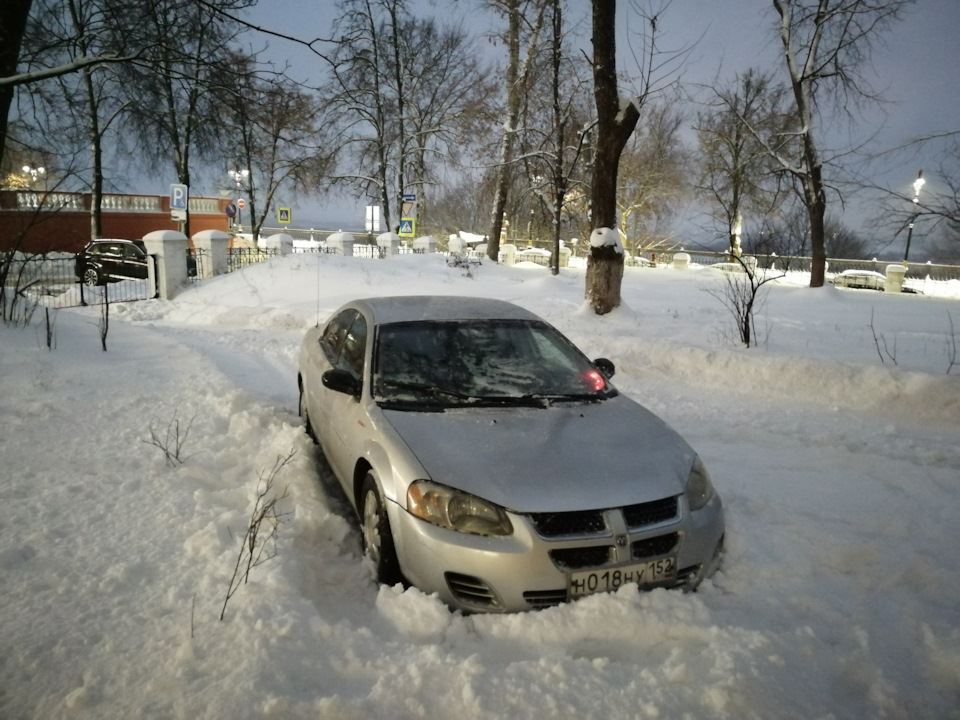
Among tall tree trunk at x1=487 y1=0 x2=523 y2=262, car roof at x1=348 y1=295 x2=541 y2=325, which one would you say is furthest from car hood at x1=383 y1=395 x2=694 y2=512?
tall tree trunk at x1=487 y1=0 x2=523 y2=262

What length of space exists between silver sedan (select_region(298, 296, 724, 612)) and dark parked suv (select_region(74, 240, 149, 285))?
18737 mm

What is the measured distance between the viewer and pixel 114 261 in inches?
772

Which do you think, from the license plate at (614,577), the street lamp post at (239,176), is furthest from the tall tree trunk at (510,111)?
the license plate at (614,577)

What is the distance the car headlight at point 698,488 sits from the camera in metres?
2.92

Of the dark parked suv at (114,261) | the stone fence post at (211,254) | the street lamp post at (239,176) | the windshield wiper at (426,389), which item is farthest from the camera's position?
the street lamp post at (239,176)

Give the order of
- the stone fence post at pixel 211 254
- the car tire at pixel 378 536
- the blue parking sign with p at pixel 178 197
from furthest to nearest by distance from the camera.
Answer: the stone fence post at pixel 211 254, the blue parking sign with p at pixel 178 197, the car tire at pixel 378 536

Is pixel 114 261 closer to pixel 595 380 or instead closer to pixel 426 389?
pixel 426 389

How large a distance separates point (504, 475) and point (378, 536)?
733 millimetres

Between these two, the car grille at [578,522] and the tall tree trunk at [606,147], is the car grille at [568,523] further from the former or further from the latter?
the tall tree trunk at [606,147]

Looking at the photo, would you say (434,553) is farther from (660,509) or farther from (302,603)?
(660,509)

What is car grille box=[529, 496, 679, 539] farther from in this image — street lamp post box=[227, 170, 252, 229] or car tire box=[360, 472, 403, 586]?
street lamp post box=[227, 170, 252, 229]

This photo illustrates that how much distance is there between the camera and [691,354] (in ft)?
26.6

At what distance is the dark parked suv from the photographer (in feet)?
63.4

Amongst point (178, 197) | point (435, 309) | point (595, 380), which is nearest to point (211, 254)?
point (178, 197)
